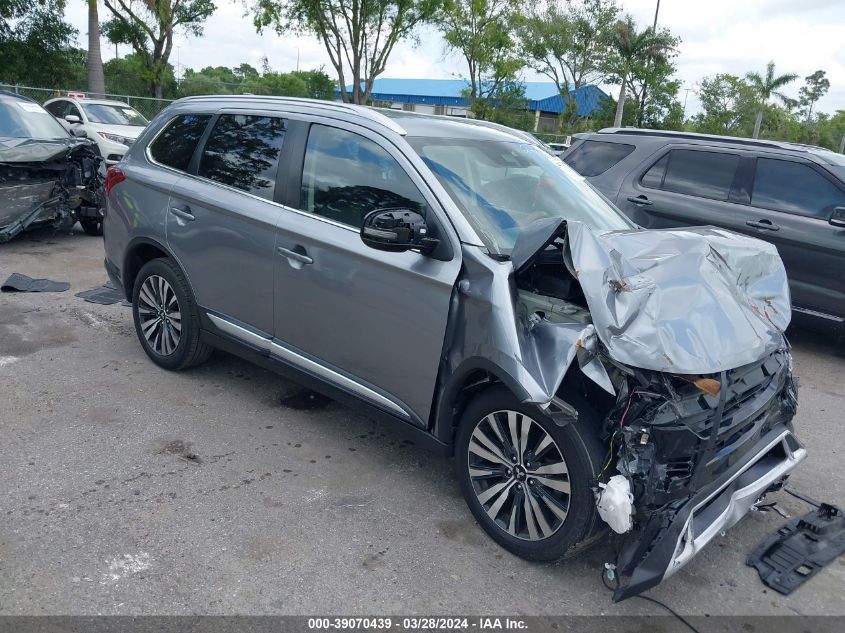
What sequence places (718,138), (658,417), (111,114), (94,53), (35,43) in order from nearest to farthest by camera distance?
1. (658,417)
2. (718,138)
3. (111,114)
4. (94,53)
5. (35,43)

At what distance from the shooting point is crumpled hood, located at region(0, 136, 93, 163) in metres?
7.89

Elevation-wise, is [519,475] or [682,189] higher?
[682,189]

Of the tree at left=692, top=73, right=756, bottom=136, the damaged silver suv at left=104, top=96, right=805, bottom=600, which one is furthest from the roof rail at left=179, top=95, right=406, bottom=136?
the tree at left=692, top=73, right=756, bottom=136

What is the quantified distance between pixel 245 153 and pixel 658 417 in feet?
9.87

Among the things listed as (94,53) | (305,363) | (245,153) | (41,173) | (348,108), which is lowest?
(305,363)

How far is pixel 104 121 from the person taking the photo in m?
14.5

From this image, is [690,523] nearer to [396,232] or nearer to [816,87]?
[396,232]

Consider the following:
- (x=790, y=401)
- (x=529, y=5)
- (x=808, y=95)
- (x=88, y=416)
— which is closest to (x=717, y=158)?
(x=790, y=401)

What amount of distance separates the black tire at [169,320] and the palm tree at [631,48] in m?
34.1

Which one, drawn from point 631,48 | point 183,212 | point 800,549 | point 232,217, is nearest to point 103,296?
point 183,212

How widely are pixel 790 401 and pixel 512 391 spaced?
1441 millimetres

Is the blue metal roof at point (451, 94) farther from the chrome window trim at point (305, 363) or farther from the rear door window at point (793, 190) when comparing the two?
the chrome window trim at point (305, 363)

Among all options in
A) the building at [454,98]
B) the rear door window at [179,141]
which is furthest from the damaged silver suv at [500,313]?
the building at [454,98]

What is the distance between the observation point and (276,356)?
4.26m
